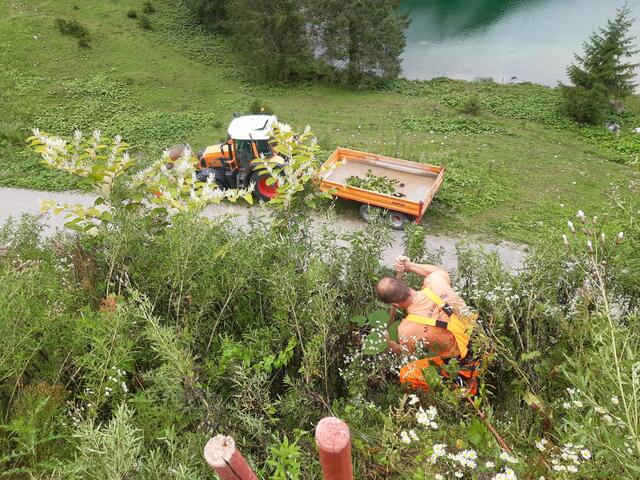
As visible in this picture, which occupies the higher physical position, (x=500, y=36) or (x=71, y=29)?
(x=500, y=36)

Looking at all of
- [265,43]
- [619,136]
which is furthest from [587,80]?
[265,43]

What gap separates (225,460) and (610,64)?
1922cm

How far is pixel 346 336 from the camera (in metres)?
3.69

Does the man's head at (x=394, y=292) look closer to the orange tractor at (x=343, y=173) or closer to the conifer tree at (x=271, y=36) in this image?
the orange tractor at (x=343, y=173)

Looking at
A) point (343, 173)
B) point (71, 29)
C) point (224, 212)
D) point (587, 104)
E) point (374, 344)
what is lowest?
point (224, 212)

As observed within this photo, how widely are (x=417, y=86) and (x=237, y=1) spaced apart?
837 cm

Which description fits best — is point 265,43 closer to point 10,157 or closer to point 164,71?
point 164,71

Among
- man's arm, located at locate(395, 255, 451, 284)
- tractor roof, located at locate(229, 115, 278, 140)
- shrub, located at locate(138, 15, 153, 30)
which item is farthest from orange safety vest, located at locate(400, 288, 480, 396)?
shrub, located at locate(138, 15, 153, 30)

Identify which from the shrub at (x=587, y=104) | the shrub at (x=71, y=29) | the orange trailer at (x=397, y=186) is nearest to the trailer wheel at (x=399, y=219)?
the orange trailer at (x=397, y=186)

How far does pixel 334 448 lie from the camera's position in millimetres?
1319

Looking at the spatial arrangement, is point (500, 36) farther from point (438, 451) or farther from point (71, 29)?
point (438, 451)

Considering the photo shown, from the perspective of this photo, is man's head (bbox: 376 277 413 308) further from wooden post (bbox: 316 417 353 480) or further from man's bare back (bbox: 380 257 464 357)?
wooden post (bbox: 316 417 353 480)

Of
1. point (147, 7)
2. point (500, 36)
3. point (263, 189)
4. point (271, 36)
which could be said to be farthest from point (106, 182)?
point (500, 36)

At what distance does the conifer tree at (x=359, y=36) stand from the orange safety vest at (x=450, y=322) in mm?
17461
